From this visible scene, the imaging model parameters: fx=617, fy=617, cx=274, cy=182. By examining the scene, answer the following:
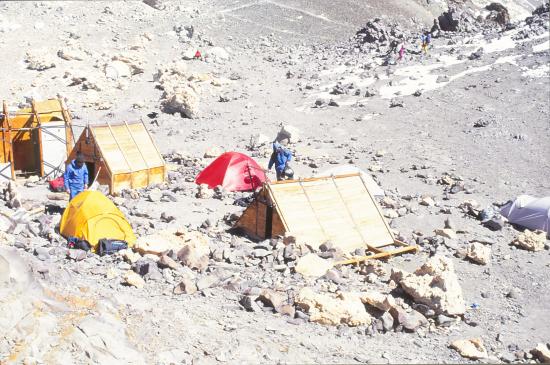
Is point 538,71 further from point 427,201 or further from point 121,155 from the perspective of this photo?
point 121,155

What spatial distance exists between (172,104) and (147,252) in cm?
1417

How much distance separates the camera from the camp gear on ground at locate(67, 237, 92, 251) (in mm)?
9220

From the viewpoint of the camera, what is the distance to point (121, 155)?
45.5 ft

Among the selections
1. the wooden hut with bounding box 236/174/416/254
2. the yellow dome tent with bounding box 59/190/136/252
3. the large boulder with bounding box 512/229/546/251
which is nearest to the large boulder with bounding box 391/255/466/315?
the wooden hut with bounding box 236/174/416/254

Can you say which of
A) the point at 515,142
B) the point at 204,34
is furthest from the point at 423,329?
the point at 204,34

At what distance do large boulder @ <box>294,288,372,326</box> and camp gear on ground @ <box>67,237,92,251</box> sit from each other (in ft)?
11.2

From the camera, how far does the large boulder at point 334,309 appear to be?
755 centimetres

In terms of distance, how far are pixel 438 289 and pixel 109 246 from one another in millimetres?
4713

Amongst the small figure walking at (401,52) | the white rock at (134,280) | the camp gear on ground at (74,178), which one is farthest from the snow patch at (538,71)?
the white rock at (134,280)

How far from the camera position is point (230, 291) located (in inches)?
321

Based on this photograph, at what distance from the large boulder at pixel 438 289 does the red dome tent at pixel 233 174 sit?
6.32 m

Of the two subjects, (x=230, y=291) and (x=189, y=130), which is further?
(x=189, y=130)

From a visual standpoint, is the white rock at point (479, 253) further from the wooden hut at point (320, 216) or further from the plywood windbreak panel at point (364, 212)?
the plywood windbreak panel at point (364, 212)

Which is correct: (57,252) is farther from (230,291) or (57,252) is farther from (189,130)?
(189,130)
